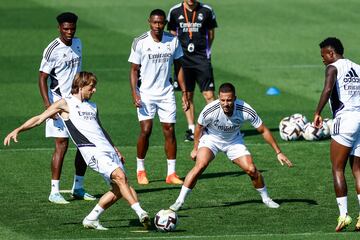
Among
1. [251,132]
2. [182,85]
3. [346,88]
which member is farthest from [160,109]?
[251,132]

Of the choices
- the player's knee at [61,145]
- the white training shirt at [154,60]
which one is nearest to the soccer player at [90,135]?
the player's knee at [61,145]

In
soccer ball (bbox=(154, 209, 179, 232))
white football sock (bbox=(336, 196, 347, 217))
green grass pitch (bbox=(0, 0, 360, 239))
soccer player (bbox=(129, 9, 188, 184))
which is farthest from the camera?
soccer player (bbox=(129, 9, 188, 184))

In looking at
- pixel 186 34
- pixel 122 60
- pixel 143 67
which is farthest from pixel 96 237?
pixel 122 60

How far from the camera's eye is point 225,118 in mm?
17797

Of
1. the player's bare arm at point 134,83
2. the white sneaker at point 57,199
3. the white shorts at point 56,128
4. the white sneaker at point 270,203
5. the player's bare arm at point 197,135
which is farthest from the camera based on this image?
the player's bare arm at point 134,83

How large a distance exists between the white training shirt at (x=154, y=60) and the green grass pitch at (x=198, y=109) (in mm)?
1593

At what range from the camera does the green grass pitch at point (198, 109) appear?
17.0 metres

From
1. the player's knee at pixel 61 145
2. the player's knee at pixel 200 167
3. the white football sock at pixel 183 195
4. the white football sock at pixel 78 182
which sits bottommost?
the white football sock at pixel 78 182

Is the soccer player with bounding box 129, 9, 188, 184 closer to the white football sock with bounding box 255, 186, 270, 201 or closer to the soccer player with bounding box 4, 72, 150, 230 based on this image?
the white football sock with bounding box 255, 186, 270, 201

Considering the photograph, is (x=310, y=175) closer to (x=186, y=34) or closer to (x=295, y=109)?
(x=186, y=34)

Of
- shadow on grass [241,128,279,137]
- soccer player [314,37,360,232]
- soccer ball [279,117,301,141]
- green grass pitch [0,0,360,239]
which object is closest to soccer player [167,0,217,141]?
green grass pitch [0,0,360,239]

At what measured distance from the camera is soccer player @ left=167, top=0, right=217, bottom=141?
23844 millimetres

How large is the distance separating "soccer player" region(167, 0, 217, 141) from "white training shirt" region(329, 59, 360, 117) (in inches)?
299

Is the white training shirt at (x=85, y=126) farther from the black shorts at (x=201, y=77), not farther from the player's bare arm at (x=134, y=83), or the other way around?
the black shorts at (x=201, y=77)
